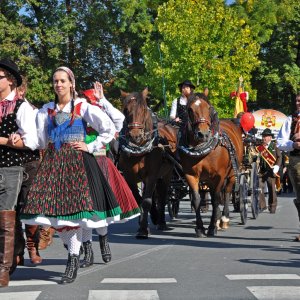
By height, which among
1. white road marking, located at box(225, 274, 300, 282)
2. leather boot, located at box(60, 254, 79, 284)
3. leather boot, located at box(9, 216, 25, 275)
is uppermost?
leather boot, located at box(9, 216, 25, 275)

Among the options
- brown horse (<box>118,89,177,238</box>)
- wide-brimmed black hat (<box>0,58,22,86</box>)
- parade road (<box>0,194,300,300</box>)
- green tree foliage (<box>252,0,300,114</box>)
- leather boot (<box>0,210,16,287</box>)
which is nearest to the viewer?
parade road (<box>0,194,300,300</box>)

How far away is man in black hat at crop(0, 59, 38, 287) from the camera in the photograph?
27.7 ft

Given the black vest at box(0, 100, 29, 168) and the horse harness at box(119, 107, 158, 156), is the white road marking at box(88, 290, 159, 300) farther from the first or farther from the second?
the horse harness at box(119, 107, 158, 156)

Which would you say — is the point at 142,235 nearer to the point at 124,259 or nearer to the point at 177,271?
the point at 124,259

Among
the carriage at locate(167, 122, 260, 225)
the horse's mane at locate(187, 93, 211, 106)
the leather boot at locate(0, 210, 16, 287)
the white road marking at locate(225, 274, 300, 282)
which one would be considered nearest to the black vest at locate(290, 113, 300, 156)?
the horse's mane at locate(187, 93, 211, 106)

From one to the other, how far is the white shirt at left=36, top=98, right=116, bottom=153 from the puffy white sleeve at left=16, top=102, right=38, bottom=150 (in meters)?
0.19

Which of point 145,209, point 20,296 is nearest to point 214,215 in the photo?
point 145,209

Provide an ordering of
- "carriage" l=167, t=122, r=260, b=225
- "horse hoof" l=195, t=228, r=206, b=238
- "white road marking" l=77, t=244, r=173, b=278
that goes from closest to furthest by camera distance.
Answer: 1. "white road marking" l=77, t=244, r=173, b=278
2. "horse hoof" l=195, t=228, r=206, b=238
3. "carriage" l=167, t=122, r=260, b=225

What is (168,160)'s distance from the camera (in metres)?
14.8

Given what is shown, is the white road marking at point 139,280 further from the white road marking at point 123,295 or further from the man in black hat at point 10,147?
the man in black hat at point 10,147

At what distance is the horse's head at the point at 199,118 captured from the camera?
13.2m

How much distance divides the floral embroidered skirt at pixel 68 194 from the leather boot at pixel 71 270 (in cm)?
30

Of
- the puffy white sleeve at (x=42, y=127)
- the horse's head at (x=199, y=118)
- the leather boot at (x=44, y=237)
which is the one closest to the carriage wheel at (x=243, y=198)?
the horse's head at (x=199, y=118)

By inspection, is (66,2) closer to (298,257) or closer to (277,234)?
(277,234)
